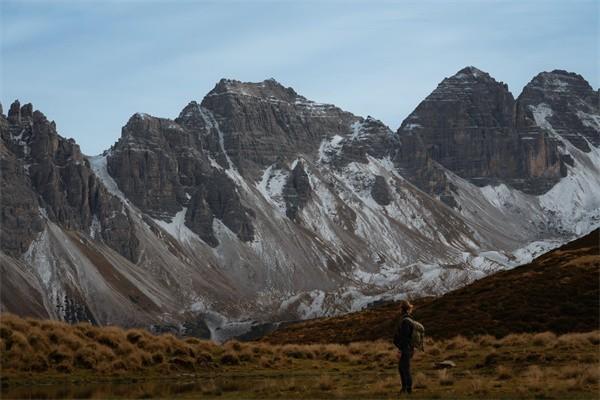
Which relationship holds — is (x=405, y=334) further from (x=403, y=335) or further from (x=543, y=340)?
(x=543, y=340)

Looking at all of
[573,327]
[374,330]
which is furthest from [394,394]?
[374,330]

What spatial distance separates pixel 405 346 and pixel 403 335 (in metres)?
0.39

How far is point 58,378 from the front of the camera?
37250 millimetres

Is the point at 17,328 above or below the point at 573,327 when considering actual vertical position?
above

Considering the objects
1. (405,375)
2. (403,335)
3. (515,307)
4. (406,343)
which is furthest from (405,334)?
(515,307)

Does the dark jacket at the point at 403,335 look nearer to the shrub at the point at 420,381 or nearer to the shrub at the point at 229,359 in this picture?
the shrub at the point at 420,381

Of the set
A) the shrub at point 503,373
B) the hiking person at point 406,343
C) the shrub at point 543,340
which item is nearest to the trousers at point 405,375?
the hiking person at point 406,343

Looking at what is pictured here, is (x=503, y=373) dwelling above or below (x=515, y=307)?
below

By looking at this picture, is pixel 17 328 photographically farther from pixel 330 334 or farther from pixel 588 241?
pixel 588 241

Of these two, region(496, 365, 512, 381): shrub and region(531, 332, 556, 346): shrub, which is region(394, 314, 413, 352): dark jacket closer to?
region(496, 365, 512, 381): shrub

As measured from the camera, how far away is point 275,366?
43062 millimetres

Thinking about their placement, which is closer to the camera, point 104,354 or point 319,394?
point 319,394

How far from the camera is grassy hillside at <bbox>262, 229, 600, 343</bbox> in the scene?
53094 mm

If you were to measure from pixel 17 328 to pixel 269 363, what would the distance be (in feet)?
33.9
